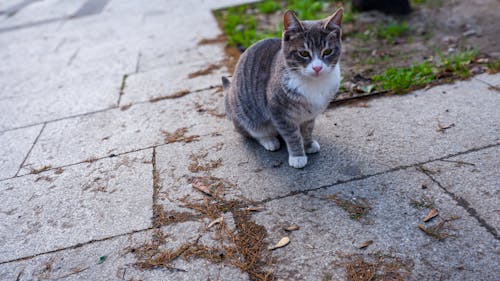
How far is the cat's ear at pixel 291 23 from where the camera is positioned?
8.14 feet

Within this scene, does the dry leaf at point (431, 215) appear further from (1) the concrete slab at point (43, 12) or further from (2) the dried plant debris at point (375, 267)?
(1) the concrete slab at point (43, 12)

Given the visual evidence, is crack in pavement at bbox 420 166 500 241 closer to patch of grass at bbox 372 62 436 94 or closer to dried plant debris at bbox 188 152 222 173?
patch of grass at bbox 372 62 436 94

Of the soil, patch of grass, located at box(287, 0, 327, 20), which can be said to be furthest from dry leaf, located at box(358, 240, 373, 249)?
patch of grass, located at box(287, 0, 327, 20)

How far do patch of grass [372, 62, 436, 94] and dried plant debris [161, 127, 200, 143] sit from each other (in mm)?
1916

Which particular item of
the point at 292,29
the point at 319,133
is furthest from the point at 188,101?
the point at 292,29

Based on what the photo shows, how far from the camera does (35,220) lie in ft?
8.41

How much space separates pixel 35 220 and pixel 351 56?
3666mm

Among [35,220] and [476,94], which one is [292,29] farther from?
[35,220]

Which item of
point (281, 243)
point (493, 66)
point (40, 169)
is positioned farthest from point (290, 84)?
point (493, 66)

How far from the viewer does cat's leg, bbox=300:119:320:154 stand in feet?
9.41

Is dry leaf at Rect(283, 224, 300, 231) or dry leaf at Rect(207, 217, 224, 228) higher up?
dry leaf at Rect(207, 217, 224, 228)

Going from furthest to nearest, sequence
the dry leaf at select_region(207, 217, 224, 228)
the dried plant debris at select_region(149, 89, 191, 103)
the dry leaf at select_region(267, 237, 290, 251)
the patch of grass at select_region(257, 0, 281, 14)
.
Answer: the patch of grass at select_region(257, 0, 281, 14) → the dried plant debris at select_region(149, 89, 191, 103) → the dry leaf at select_region(207, 217, 224, 228) → the dry leaf at select_region(267, 237, 290, 251)

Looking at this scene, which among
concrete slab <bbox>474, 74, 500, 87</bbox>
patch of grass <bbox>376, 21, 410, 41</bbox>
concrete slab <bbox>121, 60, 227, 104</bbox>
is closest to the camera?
concrete slab <bbox>474, 74, 500, 87</bbox>

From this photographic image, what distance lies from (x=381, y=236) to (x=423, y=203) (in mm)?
399
